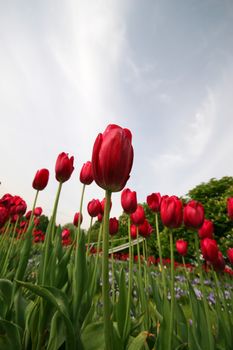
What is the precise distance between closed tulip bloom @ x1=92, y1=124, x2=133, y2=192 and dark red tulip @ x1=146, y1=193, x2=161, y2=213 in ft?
4.23

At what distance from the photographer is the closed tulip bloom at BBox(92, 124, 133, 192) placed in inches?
30.6

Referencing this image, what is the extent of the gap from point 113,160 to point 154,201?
1.35 metres

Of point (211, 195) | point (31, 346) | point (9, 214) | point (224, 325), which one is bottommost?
point (31, 346)

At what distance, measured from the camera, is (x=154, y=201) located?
6.75ft

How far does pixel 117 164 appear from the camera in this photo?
0.78 meters

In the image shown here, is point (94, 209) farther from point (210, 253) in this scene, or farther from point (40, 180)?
point (210, 253)

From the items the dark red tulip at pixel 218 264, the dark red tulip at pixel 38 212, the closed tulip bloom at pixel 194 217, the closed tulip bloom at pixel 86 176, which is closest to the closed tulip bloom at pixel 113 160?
the closed tulip bloom at pixel 194 217

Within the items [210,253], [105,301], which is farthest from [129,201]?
[105,301]

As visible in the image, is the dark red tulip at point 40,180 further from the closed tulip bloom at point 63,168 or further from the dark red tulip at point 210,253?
the dark red tulip at point 210,253

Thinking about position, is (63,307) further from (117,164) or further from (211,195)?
(211,195)

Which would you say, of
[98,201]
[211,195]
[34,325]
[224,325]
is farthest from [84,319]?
[211,195]

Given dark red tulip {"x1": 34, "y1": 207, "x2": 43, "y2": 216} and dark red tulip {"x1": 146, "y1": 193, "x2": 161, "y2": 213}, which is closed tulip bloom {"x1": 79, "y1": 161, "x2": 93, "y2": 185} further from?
dark red tulip {"x1": 34, "y1": 207, "x2": 43, "y2": 216}

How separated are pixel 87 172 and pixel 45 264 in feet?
3.16

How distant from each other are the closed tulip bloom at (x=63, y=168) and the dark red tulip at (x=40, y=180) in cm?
50
